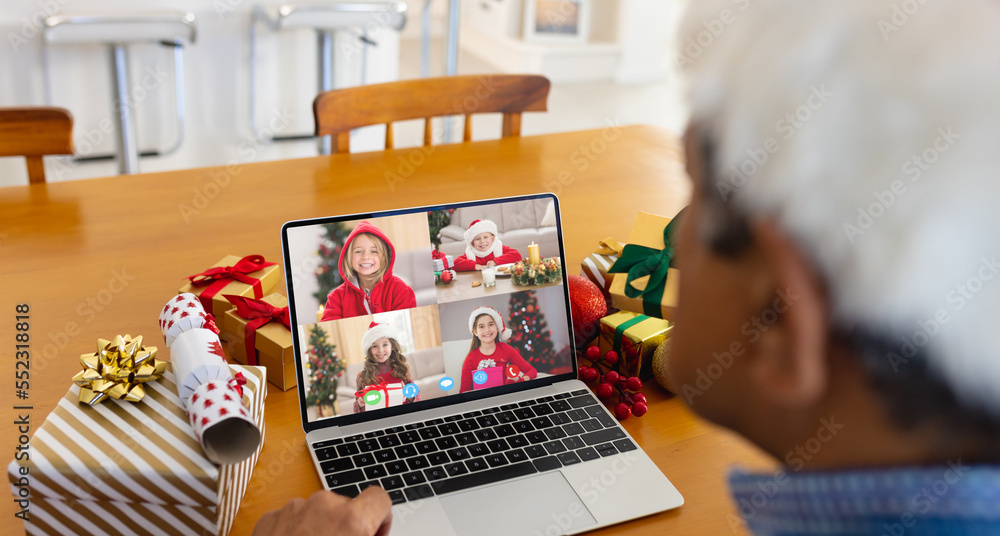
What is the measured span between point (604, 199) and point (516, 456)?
29.9 inches

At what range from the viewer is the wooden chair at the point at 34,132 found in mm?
1391

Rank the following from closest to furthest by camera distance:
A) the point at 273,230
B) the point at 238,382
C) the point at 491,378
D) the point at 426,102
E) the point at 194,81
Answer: the point at 238,382, the point at 491,378, the point at 273,230, the point at 426,102, the point at 194,81

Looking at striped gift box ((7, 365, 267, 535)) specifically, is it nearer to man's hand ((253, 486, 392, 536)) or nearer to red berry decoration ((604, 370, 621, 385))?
man's hand ((253, 486, 392, 536))

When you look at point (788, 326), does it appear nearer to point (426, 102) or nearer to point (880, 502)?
point (880, 502)

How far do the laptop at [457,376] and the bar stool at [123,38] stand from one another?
1937 millimetres

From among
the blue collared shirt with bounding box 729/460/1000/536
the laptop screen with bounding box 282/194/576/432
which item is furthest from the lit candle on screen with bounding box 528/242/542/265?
the blue collared shirt with bounding box 729/460/1000/536

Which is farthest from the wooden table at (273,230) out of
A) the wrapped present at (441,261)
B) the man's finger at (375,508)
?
the wrapped present at (441,261)

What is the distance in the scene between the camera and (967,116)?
31 cm

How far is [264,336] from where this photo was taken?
3.01 feet

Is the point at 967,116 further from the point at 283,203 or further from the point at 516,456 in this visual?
the point at 283,203

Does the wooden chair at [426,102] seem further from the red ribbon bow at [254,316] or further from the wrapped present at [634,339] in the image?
the wrapped present at [634,339]

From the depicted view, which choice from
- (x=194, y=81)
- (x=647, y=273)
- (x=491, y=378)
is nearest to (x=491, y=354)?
(x=491, y=378)

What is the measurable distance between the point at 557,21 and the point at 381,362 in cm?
478

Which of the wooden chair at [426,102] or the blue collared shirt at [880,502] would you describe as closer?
the blue collared shirt at [880,502]
